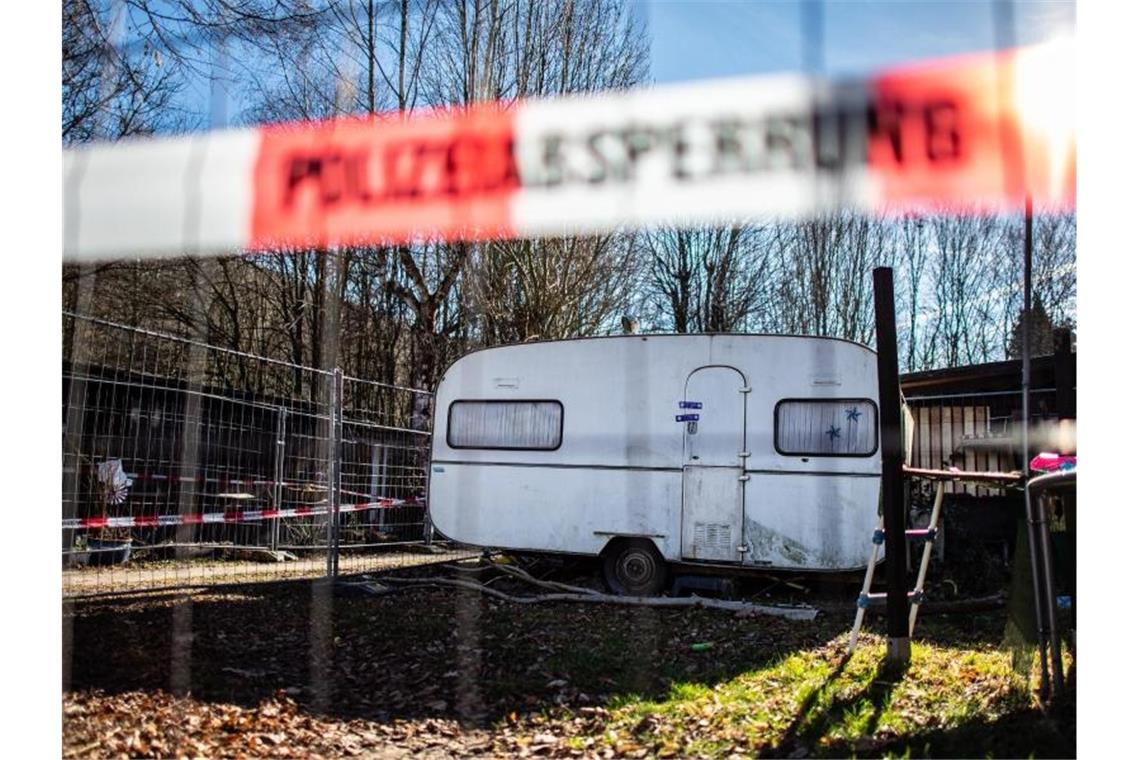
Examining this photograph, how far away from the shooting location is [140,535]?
13.7 ft

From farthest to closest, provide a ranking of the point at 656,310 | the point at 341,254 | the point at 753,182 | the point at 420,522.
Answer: the point at 420,522, the point at 656,310, the point at 341,254, the point at 753,182

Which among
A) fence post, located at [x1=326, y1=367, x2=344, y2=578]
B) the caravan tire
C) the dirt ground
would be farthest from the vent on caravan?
fence post, located at [x1=326, y1=367, x2=344, y2=578]

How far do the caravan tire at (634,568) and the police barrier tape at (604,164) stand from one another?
2.98 meters

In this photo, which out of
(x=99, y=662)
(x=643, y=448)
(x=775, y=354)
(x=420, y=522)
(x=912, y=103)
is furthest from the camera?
(x=420, y=522)

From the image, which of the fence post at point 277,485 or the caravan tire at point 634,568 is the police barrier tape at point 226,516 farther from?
the caravan tire at point 634,568

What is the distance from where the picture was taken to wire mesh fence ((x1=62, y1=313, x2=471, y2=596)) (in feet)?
9.31

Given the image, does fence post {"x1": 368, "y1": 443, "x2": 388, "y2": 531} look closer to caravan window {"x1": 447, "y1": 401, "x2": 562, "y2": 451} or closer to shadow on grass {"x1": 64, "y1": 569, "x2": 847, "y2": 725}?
caravan window {"x1": 447, "y1": 401, "x2": 562, "y2": 451}

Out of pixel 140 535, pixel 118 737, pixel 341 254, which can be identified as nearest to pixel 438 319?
pixel 341 254

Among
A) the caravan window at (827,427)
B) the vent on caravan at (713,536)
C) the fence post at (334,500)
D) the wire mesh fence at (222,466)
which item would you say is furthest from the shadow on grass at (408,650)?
the caravan window at (827,427)

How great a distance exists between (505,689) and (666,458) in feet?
6.82

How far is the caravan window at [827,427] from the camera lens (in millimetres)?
3932

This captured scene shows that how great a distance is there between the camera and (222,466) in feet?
15.9
